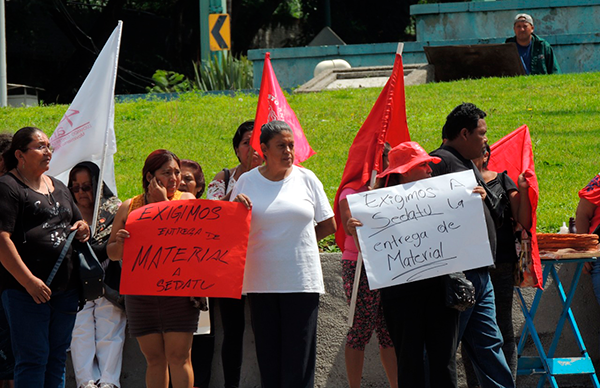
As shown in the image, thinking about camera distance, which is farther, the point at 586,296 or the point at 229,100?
the point at 229,100

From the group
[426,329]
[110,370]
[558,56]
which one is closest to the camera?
[426,329]

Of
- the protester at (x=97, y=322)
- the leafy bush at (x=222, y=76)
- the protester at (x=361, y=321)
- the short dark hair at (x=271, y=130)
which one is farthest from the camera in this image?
the leafy bush at (x=222, y=76)

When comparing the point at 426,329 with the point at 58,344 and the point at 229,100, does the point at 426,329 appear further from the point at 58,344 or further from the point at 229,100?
the point at 229,100

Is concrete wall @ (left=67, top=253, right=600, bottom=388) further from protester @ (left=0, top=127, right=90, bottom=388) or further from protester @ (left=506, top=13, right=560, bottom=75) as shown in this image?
protester @ (left=506, top=13, right=560, bottom=75)

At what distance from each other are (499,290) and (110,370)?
2.94m

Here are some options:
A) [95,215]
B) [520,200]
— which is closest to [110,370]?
[95,215]

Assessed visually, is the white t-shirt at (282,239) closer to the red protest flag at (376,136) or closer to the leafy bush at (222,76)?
the red protest flag at (376,136)

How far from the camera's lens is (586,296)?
6926 millimetres

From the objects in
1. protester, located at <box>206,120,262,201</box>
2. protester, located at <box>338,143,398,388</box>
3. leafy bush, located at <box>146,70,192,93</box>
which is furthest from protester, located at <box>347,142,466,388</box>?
leafy bush, located at <box>146,70,192,93</box>

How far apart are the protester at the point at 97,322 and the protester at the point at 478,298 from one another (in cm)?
254

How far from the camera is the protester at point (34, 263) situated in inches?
208

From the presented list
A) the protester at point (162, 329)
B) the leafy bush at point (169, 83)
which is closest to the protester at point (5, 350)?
the protester at point (162, 329)

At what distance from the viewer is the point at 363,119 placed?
38.0 ft

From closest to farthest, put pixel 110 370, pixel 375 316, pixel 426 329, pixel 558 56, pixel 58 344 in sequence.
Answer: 1. pixel 426 329
2. pixel 58 344
3. pixel 375 316
4. pixel 110 370
5. pixel 558 56
